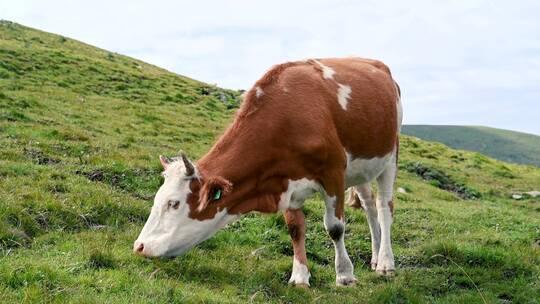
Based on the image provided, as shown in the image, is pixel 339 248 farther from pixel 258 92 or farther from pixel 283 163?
pixel 258 92

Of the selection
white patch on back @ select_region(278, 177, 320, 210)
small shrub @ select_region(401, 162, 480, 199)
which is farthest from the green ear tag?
small shrub @ select_region(401, 162, 480, 199)

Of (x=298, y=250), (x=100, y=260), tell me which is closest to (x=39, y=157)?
(x=100, y=260)

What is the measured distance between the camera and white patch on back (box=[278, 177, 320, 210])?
712 centimetres

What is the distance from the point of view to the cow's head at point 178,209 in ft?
21.5

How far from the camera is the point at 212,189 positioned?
6.62m

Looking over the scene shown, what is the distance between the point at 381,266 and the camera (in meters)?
8.64

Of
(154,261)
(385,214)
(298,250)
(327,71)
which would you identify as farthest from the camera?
(385,214)

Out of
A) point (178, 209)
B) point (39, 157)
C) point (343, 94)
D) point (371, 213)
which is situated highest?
point (343, 94)

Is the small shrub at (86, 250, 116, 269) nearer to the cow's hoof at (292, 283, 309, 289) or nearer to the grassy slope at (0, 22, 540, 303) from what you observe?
the grassy slope at (0, 22, 540, 303)

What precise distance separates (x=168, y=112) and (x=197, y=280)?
21.2 metres

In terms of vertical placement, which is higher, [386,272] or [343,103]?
[343,103]

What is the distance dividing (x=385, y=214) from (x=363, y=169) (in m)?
1.10

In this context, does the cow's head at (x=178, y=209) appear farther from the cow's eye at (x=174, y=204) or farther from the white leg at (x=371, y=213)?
the white leg at (x=371, y=213)

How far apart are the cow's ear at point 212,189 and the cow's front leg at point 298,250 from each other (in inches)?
64.6
